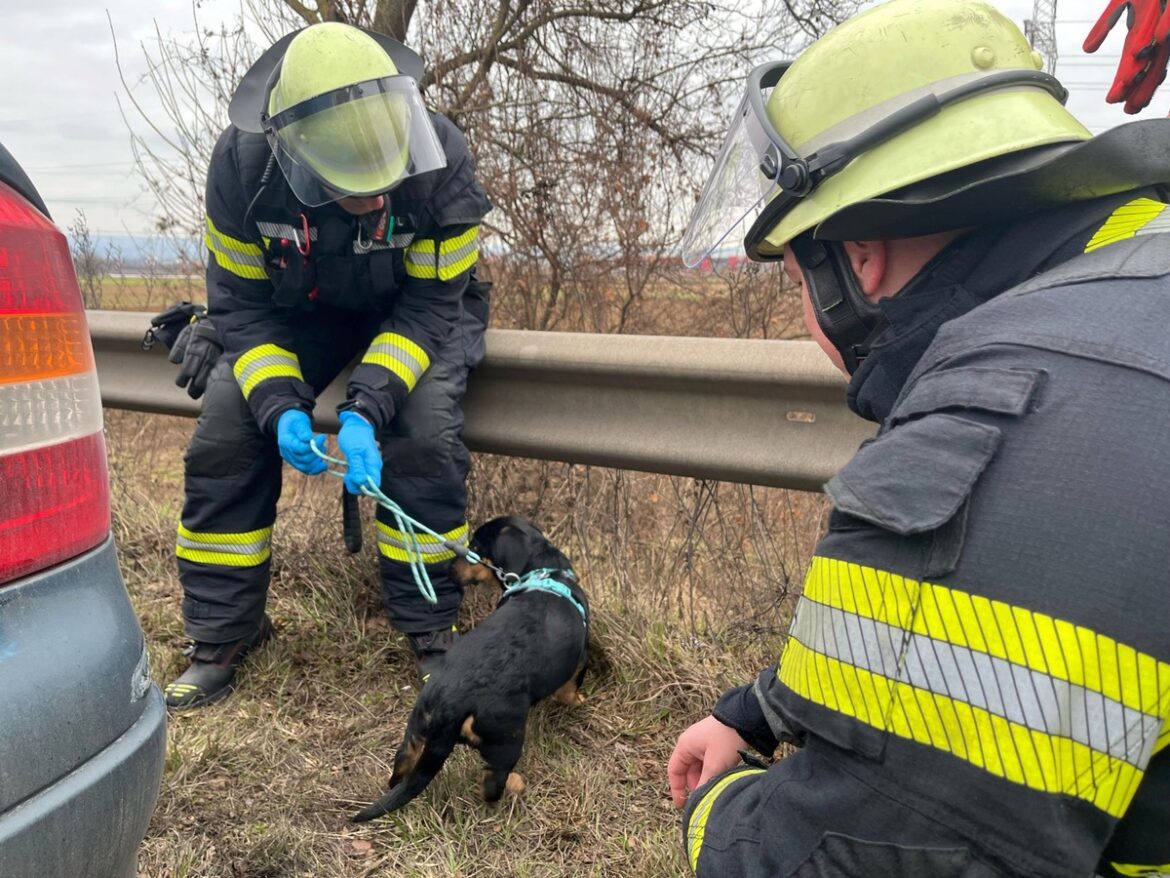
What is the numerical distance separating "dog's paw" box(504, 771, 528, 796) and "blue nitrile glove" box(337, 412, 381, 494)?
3.40ft

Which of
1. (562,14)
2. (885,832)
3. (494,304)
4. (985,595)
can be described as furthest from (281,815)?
(562,14)

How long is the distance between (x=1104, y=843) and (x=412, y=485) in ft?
8.50

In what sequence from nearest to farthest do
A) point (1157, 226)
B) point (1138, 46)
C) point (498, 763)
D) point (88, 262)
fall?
point (1157, 226)
point (1138, 46)
point (498, 763)
point (88, 262)

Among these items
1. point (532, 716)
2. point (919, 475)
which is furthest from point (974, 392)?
point (532, 716)

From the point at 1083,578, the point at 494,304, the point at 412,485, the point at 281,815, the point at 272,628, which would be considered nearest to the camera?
the point at 1083,578

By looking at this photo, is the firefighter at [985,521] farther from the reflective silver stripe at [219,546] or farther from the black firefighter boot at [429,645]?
the reflective silver stripe at [219,546]

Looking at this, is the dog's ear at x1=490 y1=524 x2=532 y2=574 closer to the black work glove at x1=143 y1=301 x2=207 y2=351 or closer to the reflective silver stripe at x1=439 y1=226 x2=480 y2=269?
the reflective silver stripe at x1=439 y1=226 x2=480 y2=269

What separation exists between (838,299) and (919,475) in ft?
1.81

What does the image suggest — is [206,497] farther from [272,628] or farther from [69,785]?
[69,785]

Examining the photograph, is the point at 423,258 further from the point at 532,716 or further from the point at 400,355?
the point at 532,716

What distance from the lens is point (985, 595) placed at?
3.01 feet

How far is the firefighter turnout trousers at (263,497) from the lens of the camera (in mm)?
3260

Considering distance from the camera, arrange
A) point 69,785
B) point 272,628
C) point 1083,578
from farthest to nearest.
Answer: point 272,628
point 69,785
point 1083,578

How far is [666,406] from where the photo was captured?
3006mm
